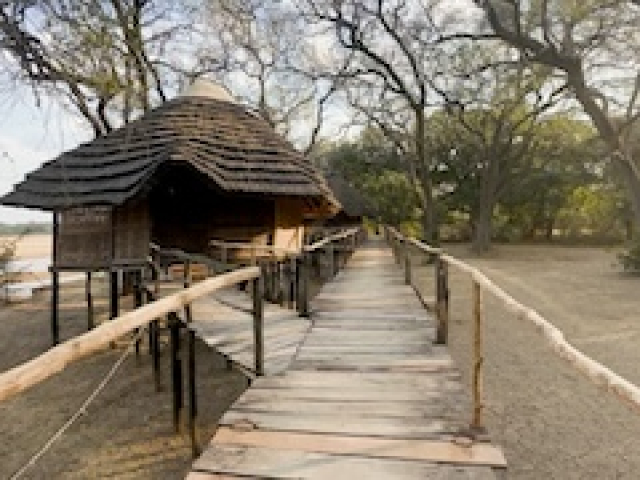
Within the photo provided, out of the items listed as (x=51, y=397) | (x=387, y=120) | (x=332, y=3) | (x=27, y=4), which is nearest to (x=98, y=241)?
(x=51, y=397)

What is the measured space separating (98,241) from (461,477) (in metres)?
9.01

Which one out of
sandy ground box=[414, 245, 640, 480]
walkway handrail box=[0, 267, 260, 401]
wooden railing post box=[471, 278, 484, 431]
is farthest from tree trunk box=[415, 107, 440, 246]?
walkway handrail box=[0, 267, 260, 401]

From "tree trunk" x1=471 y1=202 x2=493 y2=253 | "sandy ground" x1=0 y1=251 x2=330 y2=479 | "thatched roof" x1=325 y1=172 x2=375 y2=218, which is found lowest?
"sandy ground" x1=0 y1=251 x2=330 y2=479

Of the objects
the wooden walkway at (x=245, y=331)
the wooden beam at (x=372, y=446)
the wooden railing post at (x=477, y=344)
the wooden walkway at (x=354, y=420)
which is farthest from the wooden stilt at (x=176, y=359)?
the wooden railing post at (x=477, y=344)

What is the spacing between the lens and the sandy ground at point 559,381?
4.70 meters

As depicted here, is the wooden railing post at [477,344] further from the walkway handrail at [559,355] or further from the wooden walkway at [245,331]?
the wooden walkway at [245,331]

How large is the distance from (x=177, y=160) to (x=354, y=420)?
19.5 feet

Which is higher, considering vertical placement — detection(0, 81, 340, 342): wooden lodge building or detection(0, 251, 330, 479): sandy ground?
detection(0, 81, 340, 342): wooden lodge building

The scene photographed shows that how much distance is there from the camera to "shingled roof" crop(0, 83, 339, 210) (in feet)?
29.0

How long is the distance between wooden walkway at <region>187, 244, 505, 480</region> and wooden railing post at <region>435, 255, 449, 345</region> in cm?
16

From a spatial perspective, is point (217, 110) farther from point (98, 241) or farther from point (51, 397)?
point (51, 397)

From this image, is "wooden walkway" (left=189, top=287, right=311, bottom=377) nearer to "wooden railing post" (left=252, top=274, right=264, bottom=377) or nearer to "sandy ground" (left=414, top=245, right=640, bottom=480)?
"wooden railing post" (left=252, top=274, right=264, bottom=377)

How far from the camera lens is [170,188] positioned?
10000 millimetres

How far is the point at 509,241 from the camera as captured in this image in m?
33.9
